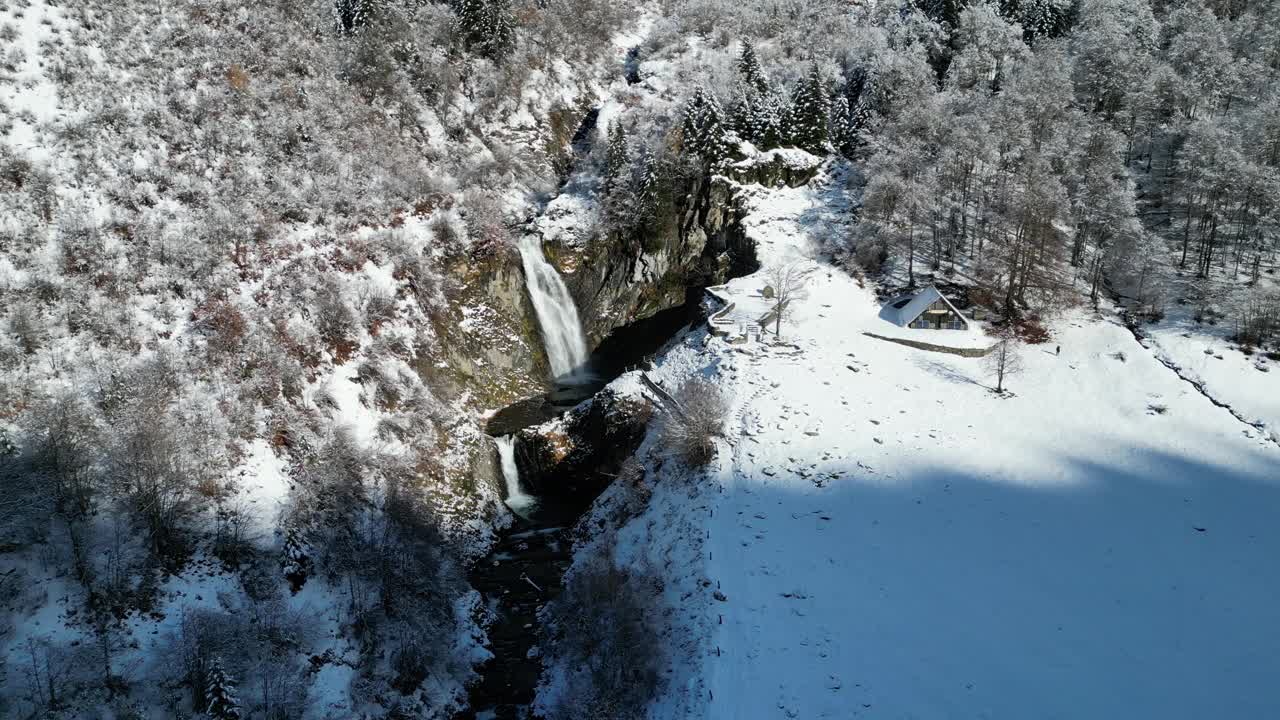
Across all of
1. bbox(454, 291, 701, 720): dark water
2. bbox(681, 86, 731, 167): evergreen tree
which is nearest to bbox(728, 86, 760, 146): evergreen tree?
bbox(681, 86, 731, 167): evergreen tree

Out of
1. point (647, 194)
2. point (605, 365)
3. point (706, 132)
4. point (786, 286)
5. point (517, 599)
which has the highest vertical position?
point (706, 132)

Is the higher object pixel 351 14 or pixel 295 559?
pixel 351 14

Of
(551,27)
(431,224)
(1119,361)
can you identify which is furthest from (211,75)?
(1119,361)

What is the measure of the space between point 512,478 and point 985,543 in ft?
75.5

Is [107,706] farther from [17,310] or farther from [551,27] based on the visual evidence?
[551,27]

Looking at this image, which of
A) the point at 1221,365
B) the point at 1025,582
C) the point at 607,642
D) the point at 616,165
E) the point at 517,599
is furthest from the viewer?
the point at 616,165

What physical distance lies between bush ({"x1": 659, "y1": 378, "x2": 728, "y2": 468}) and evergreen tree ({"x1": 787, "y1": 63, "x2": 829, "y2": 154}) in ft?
114

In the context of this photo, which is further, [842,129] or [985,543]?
[842,129]

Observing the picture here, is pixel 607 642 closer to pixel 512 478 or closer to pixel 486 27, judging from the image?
pixel 512 478

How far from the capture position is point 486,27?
5941 cm

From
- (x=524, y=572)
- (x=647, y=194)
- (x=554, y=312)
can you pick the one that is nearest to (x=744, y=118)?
(x=647, y=194)

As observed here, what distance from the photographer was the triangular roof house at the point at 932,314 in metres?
41.2

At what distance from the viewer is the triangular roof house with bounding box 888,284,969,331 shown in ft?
135

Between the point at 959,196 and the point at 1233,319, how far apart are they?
18160 millimetres
